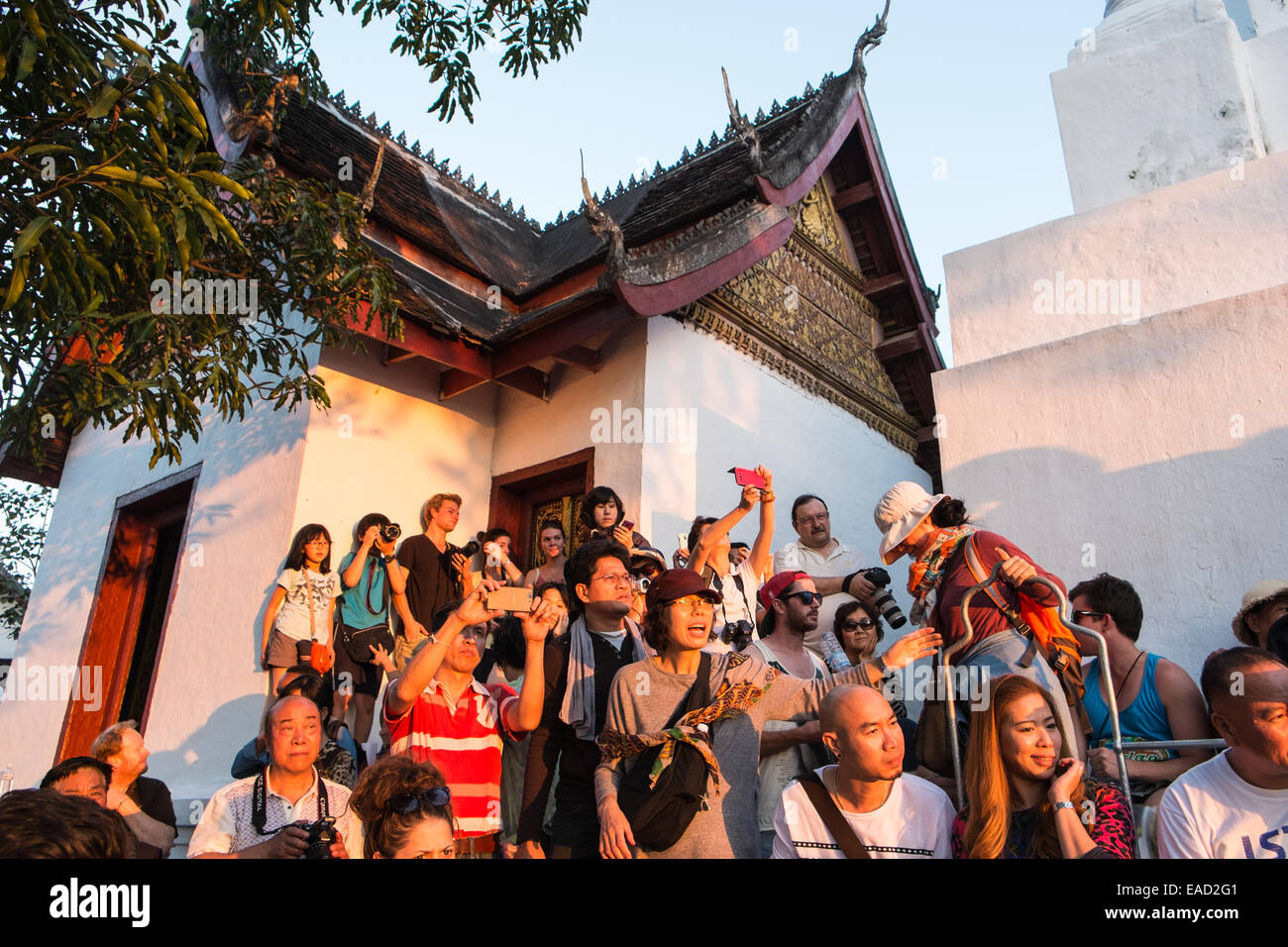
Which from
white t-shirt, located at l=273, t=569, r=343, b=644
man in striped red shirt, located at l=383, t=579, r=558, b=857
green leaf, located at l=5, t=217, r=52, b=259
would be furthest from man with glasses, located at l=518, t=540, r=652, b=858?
white t-shirt, located at l=273, t=569, r=343, b=644

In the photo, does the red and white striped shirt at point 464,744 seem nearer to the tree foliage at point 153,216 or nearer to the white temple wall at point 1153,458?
the tree foliage at point 153,216

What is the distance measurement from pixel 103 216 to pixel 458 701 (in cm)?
229

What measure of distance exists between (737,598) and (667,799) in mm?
2863

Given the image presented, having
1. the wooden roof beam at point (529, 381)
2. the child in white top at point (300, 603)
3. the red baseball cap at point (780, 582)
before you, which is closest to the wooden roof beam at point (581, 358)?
the wooden roof beam at point (529, 381)

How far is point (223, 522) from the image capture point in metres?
7.80

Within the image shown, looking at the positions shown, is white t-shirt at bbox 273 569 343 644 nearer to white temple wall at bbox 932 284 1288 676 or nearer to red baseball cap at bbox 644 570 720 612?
red baseball cap at bbox 644 570 720 612

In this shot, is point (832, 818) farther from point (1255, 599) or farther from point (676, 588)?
point (1255, 599)

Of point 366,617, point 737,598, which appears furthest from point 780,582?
point 366,617

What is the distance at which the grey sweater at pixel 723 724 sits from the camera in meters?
2.91

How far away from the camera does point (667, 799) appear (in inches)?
111

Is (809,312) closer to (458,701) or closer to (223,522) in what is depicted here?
(223,522)

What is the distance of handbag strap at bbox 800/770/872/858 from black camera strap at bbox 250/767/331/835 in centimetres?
171

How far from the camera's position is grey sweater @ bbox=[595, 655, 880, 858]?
291 centimetres
